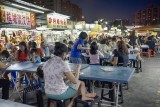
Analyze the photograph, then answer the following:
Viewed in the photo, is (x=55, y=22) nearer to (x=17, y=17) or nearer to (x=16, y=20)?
(x=17, y=17)

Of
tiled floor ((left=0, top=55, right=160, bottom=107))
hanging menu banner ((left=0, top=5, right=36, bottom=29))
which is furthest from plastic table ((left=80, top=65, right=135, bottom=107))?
hanging menu banner ((left=0, top=5, right=36, bottom=29))

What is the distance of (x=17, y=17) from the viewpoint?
39.1 feet

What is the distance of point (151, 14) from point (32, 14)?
185082 mm

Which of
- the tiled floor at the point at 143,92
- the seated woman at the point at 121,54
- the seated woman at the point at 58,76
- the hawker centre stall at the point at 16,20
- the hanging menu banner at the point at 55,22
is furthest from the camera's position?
the hanging menu banner at the point at 55,22

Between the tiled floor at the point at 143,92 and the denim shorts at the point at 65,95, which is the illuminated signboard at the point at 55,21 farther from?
the denim shorts at the point at 65,95

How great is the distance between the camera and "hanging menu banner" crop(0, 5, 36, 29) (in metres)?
10.7

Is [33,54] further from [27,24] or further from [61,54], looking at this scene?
[27,24]

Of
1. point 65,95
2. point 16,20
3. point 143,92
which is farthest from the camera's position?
point 16,20

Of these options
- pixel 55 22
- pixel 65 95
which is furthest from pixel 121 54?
pixel 55 22

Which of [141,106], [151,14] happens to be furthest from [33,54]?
[151,14]

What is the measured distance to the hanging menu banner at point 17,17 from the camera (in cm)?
1070

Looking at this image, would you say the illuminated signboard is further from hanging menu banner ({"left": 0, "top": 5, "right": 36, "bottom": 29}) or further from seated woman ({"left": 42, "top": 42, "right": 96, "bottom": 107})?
seated woman ({"left": 42, "top": 42, "right": 96, "bottom": 107})

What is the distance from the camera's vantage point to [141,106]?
18.3ft

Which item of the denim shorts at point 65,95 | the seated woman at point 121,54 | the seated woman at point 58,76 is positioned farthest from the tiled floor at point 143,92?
the seated woman at point 58,76
